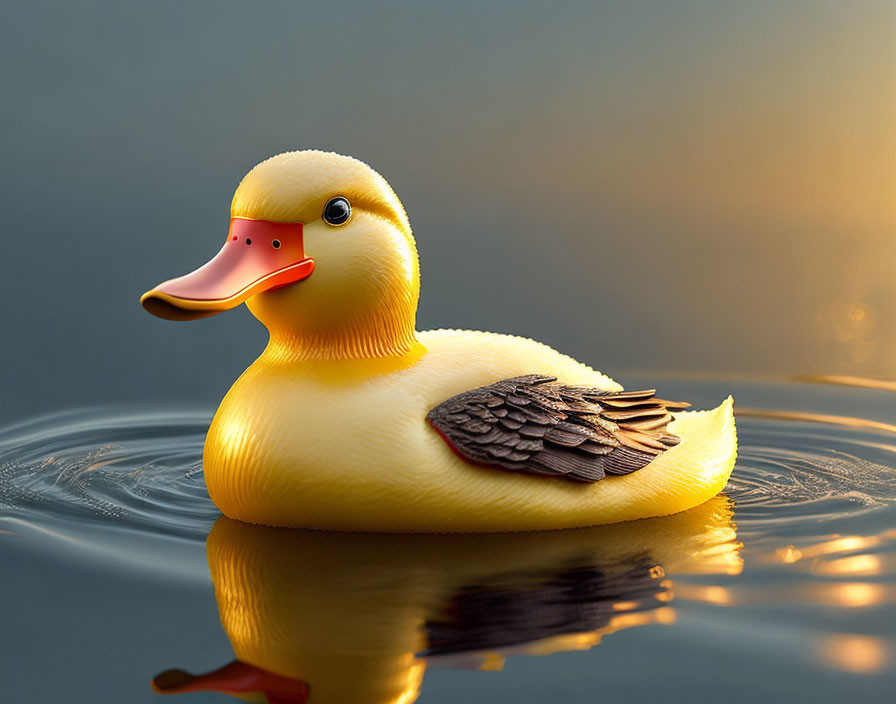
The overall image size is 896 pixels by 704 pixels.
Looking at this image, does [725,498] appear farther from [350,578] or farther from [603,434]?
[350,578]

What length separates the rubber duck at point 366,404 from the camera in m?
5.88

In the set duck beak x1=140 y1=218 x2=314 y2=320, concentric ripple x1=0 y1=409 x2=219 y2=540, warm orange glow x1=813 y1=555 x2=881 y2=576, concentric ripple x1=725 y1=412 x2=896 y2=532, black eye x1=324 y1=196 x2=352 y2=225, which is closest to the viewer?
warm orange glow x1=813 y1=555 x2=881 y2=576

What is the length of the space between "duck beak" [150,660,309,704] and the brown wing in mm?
1550

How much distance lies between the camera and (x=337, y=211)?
6.07 m

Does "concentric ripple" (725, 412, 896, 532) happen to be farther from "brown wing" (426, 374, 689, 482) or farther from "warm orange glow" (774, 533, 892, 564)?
"brown wing" (426, 374, 689, 482)

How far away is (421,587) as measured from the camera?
17.7 feet

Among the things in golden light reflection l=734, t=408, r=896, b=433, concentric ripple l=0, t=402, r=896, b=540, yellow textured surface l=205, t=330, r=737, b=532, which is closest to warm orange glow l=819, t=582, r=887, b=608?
concentric ripple l=0, t=402, r=896, b=540

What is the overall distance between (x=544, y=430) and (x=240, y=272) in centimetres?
145

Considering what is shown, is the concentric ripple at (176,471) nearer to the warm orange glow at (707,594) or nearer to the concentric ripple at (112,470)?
the concentric ripple at (112,470)

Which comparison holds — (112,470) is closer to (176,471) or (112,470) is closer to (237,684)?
(176,471)

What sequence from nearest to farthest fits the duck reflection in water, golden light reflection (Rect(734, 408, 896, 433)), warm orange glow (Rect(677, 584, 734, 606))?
1. the duck reflection in water
2. warm orange glow (Rect(677, 584, 734, 606))
3. golden light reflection (Rect(734, 408, 896, 433))

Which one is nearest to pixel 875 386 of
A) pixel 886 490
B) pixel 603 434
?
pixel 886 490

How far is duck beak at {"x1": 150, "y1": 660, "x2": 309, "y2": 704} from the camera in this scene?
4547 mm

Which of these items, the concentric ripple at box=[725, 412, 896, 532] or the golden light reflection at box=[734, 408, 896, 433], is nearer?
the concentric ripple at box=[725, 412, 896, 532]
